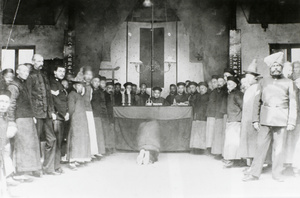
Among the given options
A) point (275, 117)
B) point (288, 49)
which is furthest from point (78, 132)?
point (288, 49)

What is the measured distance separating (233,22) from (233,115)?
9.68 ft

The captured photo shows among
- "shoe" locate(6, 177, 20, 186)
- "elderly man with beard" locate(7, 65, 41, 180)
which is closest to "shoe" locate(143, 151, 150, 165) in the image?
"elderly man with beard" locate(7, 65, 41, 180)

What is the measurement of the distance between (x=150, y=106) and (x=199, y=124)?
92 centimetres

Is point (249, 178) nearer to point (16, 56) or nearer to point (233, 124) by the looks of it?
point (233, 124)

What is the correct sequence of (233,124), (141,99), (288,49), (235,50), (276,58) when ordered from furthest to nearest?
(288,49)
(141,99)
(235,50)
(233,124)
(276,58)

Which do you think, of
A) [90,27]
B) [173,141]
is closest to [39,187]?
[173,141]

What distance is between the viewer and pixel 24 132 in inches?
159

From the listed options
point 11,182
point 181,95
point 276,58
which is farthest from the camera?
point 181,95

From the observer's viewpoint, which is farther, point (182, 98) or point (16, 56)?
point (16, 56)

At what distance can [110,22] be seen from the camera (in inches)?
270

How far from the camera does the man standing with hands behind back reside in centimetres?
427

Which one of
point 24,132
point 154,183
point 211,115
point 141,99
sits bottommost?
point 154,183

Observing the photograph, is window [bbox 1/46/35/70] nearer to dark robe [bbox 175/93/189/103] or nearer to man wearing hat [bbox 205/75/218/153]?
dark robe [bbox 175/93/189/103]

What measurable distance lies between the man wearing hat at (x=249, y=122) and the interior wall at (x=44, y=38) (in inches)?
196
